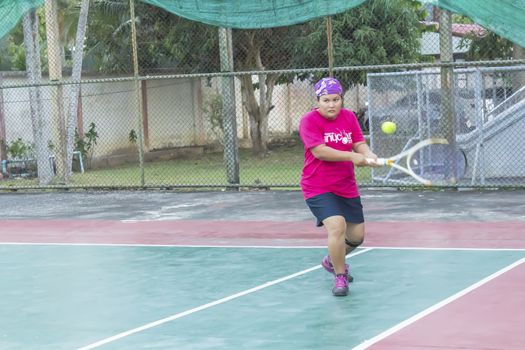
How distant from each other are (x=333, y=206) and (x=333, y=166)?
34cm

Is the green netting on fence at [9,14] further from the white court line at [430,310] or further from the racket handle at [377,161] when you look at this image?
the racket handle at [377,161]

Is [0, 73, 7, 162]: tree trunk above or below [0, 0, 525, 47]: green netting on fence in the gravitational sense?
below

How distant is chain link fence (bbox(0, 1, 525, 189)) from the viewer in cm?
2033

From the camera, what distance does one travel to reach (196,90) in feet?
102

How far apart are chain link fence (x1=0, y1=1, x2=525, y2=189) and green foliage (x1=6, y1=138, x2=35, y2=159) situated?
0.09 feet

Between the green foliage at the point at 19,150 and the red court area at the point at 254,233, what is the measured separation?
32.4 feet

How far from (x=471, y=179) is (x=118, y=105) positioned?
13.8 m

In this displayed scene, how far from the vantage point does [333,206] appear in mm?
8711

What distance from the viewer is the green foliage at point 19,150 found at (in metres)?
24.4

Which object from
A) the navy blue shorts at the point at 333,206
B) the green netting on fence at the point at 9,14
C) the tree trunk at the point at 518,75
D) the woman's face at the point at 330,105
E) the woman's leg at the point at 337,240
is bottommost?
the woman's leg at the point at 337,240

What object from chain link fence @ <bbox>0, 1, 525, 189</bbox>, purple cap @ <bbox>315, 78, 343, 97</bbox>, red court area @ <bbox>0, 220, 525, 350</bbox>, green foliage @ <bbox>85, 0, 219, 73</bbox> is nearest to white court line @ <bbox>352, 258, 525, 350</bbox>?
red court area @ <bbox>0, 220, 525, 350</bbox>

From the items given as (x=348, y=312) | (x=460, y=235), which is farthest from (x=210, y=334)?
(x=460, y=235)

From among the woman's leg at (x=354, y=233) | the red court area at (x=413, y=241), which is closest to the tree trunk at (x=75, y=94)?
the red court area at (x=413, y=241)

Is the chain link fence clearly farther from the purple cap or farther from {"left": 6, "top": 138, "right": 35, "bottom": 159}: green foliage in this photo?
the purple cap
